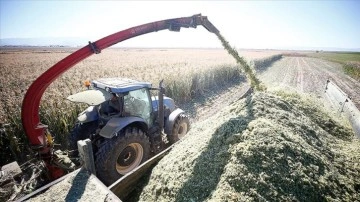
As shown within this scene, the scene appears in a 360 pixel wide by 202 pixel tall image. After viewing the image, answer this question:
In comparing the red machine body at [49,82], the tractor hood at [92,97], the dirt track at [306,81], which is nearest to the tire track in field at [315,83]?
the dirt track at [306,81]

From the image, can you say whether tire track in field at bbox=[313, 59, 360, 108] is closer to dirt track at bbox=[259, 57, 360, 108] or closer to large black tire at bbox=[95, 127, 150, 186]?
dirt track at bbox=[259, 57, 360, 108]

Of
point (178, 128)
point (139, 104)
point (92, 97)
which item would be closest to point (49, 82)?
point (92, 97)

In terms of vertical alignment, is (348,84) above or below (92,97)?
below

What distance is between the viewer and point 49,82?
3.38m

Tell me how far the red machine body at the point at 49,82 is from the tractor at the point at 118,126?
774mm

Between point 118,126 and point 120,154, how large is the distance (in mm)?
589

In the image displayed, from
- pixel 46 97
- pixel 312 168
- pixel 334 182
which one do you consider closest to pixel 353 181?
pixel 334 182

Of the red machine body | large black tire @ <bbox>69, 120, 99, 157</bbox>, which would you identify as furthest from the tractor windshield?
the red machine body

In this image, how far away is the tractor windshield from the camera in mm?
4629

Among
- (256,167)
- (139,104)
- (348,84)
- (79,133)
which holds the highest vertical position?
(139,104)

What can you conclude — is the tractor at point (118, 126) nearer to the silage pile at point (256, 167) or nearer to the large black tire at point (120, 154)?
the large black tire at point (120, 154)

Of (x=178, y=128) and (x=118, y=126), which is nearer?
(x=118, y=126)

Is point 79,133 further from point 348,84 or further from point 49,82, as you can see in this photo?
point 348,84

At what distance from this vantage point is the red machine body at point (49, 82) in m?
3.27
